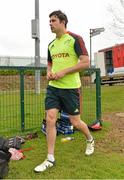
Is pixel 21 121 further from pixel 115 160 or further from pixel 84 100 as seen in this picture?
pixel 115 160

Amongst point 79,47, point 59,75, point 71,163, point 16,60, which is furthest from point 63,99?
point 16,60

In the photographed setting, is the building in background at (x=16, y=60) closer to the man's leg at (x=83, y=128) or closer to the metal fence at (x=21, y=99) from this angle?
the metal fence at (x=21, y=99)

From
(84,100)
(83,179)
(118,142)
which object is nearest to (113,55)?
(84,100)

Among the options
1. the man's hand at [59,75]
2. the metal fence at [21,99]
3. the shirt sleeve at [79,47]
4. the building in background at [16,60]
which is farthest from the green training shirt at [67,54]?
the building in background at [16,60]

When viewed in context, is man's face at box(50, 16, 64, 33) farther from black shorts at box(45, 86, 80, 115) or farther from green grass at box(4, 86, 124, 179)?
green grass at box(4, 86, 124, 179)

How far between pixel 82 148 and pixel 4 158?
2.14 m

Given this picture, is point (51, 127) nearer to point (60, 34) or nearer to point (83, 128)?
point (83, 128)

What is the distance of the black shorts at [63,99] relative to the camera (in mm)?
6344

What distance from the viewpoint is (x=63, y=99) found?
6.40m

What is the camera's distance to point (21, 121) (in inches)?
346

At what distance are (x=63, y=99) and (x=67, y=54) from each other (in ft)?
2.13

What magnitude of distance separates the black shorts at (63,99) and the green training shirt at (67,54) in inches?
2.8

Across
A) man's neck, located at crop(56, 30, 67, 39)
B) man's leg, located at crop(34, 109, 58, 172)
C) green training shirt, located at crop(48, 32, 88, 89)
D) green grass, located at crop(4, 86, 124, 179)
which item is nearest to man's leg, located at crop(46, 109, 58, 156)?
man's leg, located at crop(34, 109, 58, 172)

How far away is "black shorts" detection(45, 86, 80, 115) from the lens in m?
6.34
